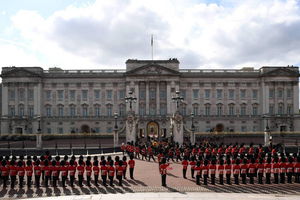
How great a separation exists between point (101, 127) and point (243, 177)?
57533mm

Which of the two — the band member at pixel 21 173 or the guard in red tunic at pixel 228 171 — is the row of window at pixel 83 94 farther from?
the guard in red tunic at pixel 228 171

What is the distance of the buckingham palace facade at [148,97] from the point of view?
73.6m

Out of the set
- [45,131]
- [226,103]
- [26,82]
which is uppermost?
[26,82]

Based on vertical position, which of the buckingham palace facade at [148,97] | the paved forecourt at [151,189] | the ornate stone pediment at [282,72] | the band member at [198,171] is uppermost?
the ornate stone pediment at [282,72]

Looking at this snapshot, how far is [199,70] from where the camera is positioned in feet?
251

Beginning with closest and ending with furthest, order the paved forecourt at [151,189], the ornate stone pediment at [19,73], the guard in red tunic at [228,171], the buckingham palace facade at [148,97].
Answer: the paved forecourt at [151,189]
the guard in red tunic at [228,171]
the ornate stone pediment at [19,73]
the buckingham palace facade at [148,97]

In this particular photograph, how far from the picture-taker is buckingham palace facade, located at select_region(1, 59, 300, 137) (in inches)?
2899

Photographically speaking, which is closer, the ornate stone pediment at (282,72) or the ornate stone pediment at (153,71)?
the ornate stone pediment at (153,71)

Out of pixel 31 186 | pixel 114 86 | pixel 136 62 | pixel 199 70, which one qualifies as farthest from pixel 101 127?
pixel 31 186

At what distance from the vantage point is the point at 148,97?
7400 cm

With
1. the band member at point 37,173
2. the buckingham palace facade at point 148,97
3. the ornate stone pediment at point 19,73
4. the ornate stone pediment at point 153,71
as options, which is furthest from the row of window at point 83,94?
the band member at point 37,173

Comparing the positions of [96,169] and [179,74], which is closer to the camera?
[96,169]

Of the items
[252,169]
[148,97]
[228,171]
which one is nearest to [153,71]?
[148,97]

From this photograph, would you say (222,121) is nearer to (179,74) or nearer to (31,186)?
(179,74)
